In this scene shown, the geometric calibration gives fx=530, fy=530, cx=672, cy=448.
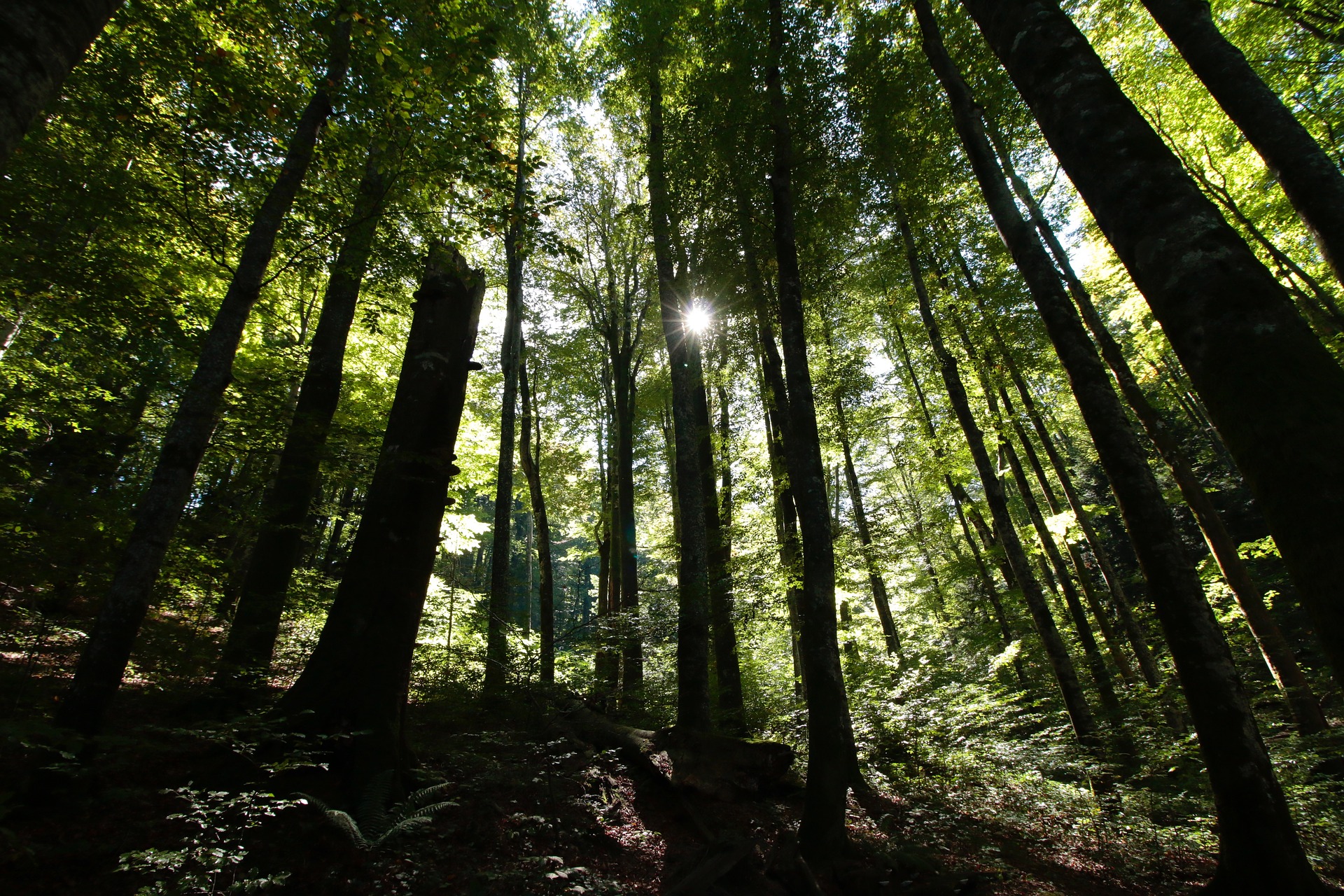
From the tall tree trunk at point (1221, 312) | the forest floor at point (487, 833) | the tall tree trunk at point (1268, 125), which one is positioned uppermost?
the tall tree trunk at point (1268, 125)

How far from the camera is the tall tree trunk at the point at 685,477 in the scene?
26.1 feet

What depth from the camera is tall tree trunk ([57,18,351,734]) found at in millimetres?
3896

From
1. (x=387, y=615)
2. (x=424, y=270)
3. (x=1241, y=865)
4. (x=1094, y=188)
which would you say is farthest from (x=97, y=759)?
(x=1241, y=865)

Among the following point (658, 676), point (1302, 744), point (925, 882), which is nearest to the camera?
point (925, 882)

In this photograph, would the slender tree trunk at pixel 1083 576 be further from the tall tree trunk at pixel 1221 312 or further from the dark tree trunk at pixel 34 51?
the dark tree trunk at pixel 34 51

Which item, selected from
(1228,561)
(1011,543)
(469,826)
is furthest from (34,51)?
(1011,543)

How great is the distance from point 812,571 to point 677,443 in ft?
13.9

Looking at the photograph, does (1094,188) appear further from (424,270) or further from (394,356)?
(394,356)

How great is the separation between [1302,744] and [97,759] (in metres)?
12.0

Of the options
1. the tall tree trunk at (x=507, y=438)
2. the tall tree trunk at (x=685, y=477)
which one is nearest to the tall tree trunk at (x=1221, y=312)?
the tall tree trunk at (x=685, y=477)

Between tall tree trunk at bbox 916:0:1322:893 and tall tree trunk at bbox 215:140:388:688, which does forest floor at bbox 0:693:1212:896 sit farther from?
tall tree trunk at bbox 916:0:1322:893

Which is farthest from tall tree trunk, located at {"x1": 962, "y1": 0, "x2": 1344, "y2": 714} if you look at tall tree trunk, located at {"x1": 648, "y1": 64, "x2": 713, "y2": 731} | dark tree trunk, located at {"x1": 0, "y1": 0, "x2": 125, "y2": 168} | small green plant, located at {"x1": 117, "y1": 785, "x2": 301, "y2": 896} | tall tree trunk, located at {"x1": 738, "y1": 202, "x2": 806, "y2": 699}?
tall tree trunk, located at {"x1": 648, "y1": 64, "x2": 713, "y2": 731}

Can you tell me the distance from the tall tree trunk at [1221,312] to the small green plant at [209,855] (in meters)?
4.54

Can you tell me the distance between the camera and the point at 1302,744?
6.49 metres
